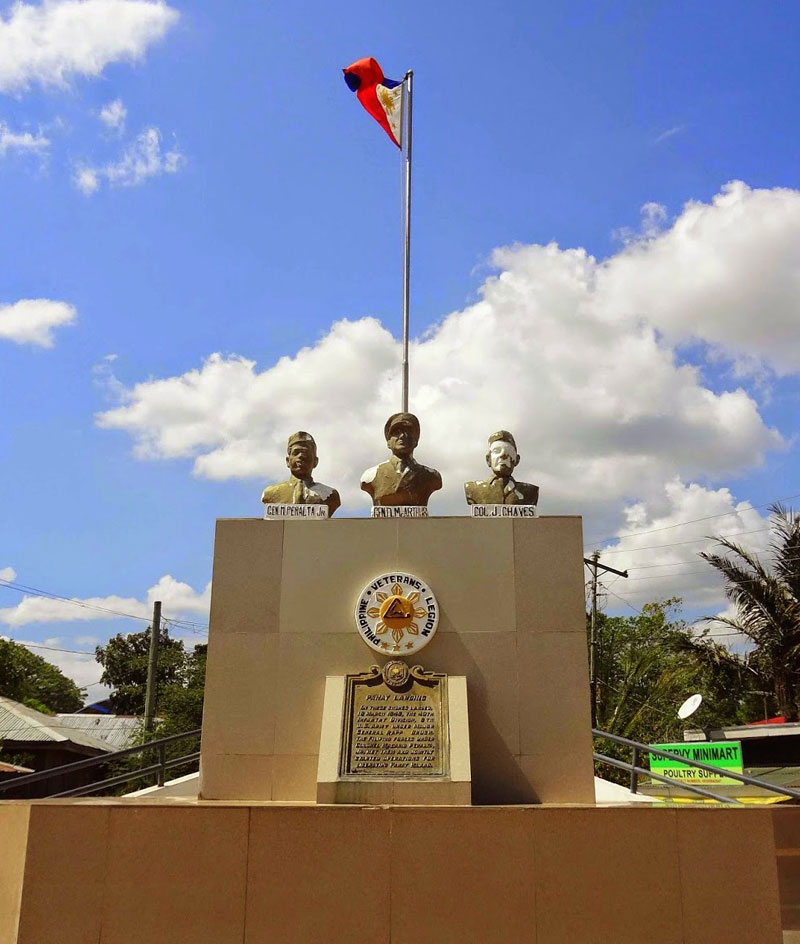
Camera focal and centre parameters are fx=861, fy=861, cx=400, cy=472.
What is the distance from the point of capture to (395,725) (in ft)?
22.8

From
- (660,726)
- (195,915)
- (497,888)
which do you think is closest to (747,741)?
(660,726)

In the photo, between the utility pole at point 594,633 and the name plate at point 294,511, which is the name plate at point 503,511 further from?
the utility pole at point 594,633

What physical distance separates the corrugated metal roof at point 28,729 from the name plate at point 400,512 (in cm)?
2084

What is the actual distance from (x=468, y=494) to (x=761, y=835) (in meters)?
3.80

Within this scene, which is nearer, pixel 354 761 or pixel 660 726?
pixel 354 761

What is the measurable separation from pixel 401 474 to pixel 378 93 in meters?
5.38

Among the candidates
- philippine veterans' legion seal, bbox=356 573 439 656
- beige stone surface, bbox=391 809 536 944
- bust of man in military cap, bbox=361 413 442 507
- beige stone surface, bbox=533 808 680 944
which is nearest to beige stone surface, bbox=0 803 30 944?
beige stone surface, bbox=391 809 536 944

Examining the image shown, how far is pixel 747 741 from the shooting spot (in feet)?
51.8

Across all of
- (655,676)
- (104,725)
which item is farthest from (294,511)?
(104,725)

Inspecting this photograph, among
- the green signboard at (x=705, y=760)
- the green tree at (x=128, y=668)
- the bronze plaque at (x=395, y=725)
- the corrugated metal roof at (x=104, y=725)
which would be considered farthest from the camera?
the green tree at (x=128, y=668)

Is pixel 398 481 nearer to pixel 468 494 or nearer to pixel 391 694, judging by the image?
pixel 468 494

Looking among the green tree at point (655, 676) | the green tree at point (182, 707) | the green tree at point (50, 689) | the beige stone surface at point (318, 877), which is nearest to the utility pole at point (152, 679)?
the green tree at point (182, 707)

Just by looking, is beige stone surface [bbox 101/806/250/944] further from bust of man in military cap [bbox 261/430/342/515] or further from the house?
the house

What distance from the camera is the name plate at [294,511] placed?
7801 mm
